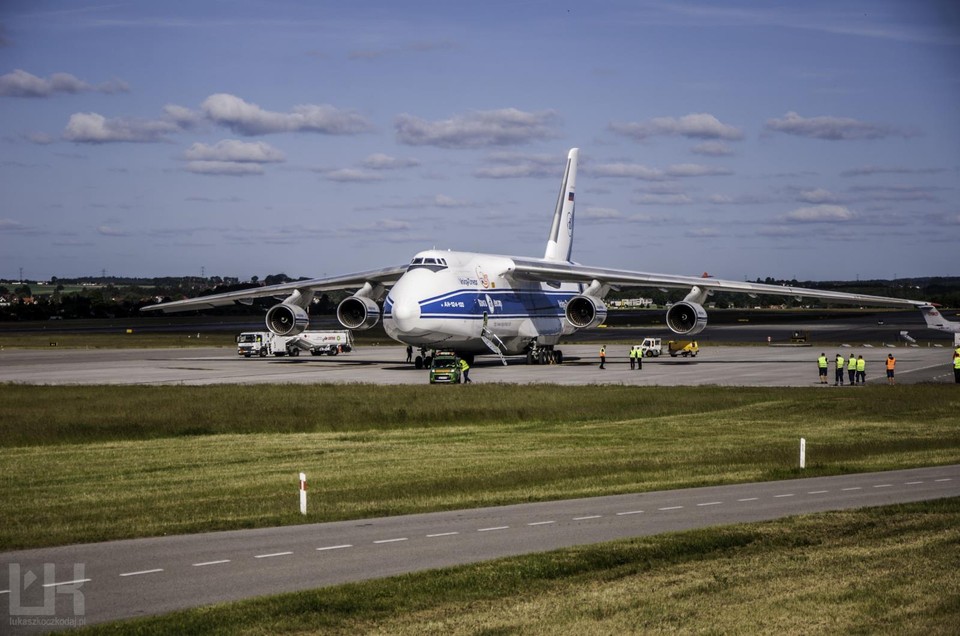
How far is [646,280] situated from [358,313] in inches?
548

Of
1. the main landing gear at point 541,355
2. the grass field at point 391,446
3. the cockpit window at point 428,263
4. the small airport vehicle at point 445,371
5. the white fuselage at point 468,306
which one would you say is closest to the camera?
the grass field at point 391,446

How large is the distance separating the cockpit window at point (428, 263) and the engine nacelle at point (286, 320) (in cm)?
Answer: 795

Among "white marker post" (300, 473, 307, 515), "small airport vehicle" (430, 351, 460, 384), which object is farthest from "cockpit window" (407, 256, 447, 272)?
"white marker post" (300, 473, 307, 515)

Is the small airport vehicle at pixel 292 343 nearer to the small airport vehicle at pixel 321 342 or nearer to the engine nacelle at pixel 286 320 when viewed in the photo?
the small airport vehicle at pixel 321 342

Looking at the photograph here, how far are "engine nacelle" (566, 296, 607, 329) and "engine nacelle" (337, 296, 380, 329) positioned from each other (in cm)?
996

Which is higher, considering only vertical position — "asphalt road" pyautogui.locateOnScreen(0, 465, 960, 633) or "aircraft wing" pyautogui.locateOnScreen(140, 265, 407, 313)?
"aircraft wing" pyautogui.locateOnScreen(140, 265, 407, 313)

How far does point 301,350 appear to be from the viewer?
73500 mm

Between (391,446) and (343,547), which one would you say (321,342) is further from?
(343,547)

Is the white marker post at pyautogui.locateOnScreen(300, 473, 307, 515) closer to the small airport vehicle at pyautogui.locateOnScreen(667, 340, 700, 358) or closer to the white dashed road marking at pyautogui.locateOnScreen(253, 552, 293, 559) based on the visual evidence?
the white dashed road marking at pyautogui.locateOnScreen(253, 552, 293, 559)

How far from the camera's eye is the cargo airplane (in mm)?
49562

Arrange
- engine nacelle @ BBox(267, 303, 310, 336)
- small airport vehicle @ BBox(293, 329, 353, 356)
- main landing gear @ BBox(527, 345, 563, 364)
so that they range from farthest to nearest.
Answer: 1. small airport vehicle @ BBox(293, 329, 353, 356)
2. main landing gear @ BBox(527, 345, 563, 364)
3. engine nacelle @ BBox(267, 303, 310, 336)

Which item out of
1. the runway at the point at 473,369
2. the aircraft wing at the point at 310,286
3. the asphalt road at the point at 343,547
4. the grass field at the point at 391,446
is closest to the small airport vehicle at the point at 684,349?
the runway at the point at 473,369

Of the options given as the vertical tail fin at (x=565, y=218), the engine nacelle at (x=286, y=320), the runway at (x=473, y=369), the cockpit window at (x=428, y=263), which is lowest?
the runway at (x=473, y=369)

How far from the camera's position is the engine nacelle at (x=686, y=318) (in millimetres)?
53688
